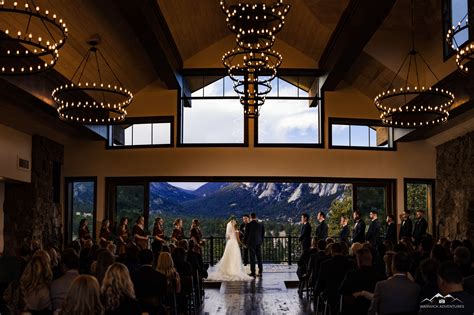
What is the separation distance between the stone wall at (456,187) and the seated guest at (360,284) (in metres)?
8.13

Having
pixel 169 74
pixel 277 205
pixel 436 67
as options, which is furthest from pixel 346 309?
pixel 277 205

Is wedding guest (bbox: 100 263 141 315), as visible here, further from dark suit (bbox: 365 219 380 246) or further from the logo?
dark suit (bbox: 365 219 380 246)

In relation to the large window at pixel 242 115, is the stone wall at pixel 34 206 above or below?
below

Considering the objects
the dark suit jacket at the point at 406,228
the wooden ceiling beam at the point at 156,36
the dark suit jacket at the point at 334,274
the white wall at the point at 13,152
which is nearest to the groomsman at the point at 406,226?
the dark suit jacket at the point at 406,228

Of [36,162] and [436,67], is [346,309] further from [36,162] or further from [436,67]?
[36,162]

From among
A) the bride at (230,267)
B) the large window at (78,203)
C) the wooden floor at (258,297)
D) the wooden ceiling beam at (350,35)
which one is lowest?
the wooden floor at (258,297)

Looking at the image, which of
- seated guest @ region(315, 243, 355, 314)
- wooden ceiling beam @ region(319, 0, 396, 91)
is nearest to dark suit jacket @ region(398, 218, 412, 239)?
wooden ceiling beam @ region(319, 0, 396, 91)

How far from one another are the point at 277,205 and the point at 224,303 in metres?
15.2

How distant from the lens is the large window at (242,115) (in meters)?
15.5

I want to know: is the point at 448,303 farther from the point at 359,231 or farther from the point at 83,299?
the point at 359,231

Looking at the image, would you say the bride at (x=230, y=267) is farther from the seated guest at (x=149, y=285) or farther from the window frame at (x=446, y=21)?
the seated guest at (x=149, y=285)

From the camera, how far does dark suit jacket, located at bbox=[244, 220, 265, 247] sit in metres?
13.4

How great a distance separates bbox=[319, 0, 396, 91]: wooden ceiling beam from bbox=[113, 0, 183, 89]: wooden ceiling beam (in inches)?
141

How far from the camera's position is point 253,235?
13383 millimetres
